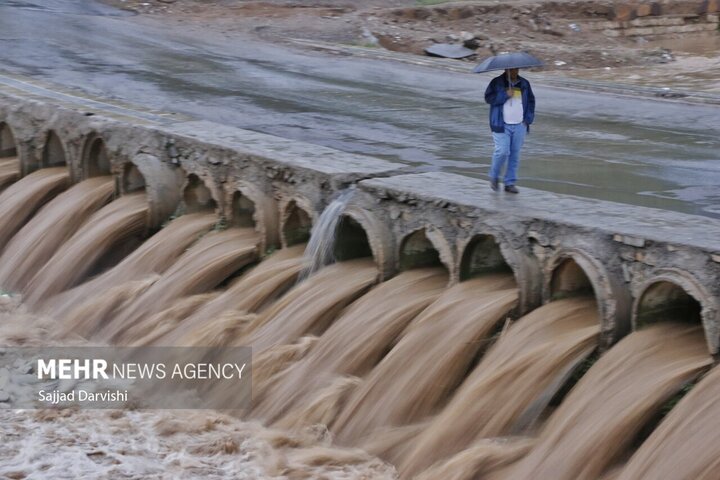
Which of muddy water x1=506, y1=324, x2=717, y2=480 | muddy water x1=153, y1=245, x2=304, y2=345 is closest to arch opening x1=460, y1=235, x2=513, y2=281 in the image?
muddy water x1=506, y1=324, x2=717, y2=480

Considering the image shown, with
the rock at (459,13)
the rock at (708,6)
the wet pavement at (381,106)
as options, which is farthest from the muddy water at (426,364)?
the rock at (708,6)

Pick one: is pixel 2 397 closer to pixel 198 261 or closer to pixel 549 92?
pixel 198 261

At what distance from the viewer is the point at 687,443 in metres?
5.15

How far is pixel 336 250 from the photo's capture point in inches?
307

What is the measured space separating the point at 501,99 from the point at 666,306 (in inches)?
66.1

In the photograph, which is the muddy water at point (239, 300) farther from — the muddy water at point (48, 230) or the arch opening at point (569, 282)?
the arch opening at point (569, 282)

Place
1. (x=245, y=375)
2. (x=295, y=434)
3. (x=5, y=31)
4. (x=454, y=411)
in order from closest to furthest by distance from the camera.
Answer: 1. (x=454, y=411)
2. (x=295, y=434)
3. (x=245, y=375)
4. (x=5, y=31)

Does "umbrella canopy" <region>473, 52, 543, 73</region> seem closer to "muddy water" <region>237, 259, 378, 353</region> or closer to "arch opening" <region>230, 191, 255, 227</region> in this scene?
"muddy water" <region>237, 259, 378, 353</region>

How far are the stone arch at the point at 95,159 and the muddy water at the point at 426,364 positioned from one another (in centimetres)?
457

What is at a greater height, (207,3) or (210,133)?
(207,3)

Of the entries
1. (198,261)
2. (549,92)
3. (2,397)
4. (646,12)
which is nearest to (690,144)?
(549,92)

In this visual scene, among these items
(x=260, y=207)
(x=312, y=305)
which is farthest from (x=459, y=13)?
(x=312, y=305)

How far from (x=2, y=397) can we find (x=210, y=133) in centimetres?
300

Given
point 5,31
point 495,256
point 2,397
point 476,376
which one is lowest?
point 2,397
